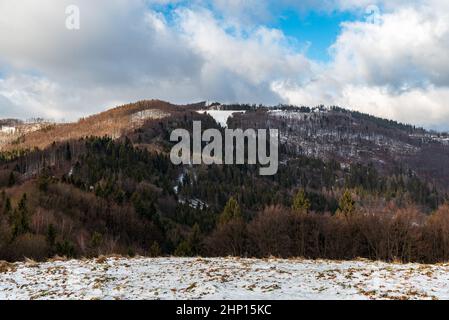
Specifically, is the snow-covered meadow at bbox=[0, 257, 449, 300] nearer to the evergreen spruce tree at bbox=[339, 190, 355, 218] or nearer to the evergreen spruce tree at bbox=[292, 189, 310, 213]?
the evergreen spruce tree at bbox=[292, 189, 310, 213]

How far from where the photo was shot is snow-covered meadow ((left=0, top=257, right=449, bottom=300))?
13469mm

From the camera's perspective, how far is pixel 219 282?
1558 cm

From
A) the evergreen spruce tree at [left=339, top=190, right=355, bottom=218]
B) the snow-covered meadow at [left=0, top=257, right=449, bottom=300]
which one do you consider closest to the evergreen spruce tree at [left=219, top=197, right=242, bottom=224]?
the evergreen spruce tree at [left=339, top=190, right=355, bottom=218]

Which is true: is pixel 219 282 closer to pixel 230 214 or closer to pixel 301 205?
pixel 230 214

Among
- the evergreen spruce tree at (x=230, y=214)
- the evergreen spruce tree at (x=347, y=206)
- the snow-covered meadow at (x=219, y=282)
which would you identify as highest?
the snow-covered meadow at (x=219, y=282)

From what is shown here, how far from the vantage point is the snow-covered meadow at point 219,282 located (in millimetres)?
13469

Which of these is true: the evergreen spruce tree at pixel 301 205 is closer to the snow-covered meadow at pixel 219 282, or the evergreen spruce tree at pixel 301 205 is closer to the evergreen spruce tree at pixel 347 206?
the evergreen spruce tree at pixel 347 206

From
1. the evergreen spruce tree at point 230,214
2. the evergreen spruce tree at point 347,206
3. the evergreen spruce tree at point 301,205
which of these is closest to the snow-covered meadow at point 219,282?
the evergreen spruce tree at point 301,205

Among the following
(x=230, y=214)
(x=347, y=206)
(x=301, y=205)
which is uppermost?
(x=301, y=205)

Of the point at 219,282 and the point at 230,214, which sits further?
the point at 230,214

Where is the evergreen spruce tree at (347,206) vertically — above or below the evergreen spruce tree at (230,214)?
above

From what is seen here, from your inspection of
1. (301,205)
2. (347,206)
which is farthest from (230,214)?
(347,206)

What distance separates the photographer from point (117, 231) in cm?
12150
